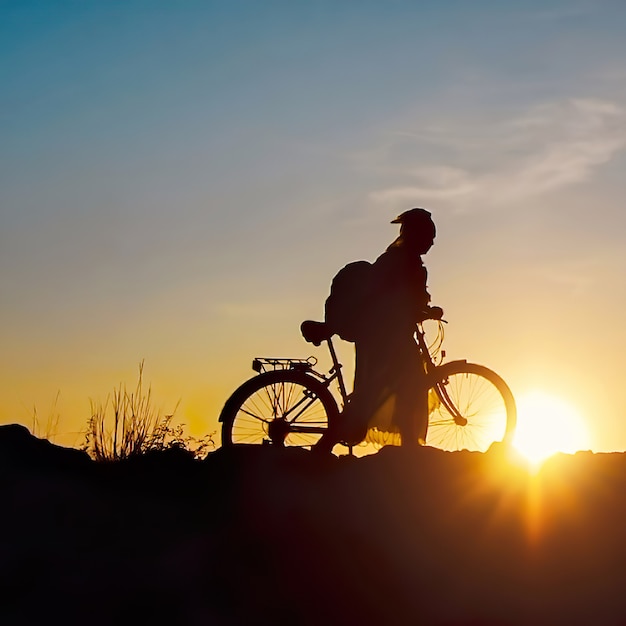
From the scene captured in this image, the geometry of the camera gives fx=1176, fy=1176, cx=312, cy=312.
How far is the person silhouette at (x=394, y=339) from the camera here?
1002 cm

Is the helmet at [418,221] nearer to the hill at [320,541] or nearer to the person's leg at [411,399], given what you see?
the person's leg at [411,399]

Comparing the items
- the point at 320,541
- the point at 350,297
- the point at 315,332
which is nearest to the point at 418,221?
the point at 350,297

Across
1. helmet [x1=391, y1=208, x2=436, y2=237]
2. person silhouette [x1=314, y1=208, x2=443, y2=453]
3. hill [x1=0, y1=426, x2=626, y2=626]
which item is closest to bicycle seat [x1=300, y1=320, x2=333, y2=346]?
person silhouette [x1=314, y1=208, x2=443, y2=453]

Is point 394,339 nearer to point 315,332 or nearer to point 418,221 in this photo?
point 315,332

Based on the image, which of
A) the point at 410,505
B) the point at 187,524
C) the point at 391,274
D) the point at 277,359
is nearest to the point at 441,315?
the point at 391,274

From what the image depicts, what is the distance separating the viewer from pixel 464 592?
271 inches

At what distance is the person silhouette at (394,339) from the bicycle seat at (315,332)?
0.25 ft

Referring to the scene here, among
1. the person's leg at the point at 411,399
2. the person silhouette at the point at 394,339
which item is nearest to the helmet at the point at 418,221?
the person silhouette at the point at 394,339

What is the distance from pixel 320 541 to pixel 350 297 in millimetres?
3405

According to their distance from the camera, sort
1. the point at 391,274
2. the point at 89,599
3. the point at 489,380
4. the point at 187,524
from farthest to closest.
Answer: the point at 489,380 < the point at 391,274 < the point at 187,524 < the point at 89,599

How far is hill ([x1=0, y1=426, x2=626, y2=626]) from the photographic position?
6641 millimetres

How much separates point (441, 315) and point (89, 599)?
474 cm

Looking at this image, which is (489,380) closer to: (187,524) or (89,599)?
(187,524)

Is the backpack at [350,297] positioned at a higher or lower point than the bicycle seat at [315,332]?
higher
